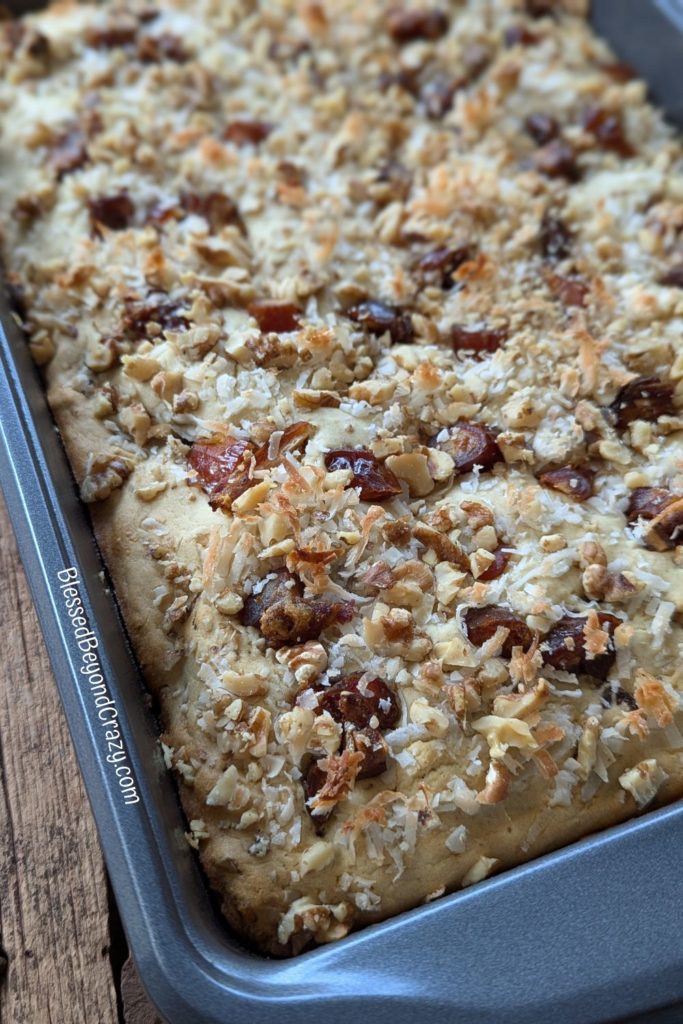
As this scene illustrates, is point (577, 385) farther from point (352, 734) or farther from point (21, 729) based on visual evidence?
point (21, 729)

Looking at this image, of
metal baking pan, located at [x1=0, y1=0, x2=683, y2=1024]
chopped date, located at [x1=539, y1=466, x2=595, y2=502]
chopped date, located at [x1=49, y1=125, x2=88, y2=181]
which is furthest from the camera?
chopped date, located at [x1=49, y1=125, x2=88, y2=181]

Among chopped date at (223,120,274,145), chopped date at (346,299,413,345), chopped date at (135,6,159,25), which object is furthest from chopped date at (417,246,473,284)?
chopped date at (135,6,159,25)

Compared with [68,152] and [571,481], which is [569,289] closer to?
[571,481]

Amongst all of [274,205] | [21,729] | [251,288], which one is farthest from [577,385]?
[21,729]

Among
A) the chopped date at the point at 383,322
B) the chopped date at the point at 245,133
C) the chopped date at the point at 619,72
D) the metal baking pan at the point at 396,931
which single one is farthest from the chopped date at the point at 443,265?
the metal baking pan at the point at 396,931

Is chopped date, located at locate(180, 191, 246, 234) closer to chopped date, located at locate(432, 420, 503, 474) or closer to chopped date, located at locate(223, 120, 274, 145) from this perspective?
chopped date, located at locate(223, 120, 274, 145)
